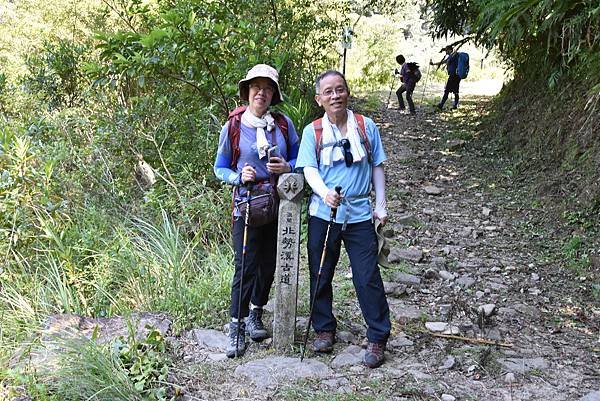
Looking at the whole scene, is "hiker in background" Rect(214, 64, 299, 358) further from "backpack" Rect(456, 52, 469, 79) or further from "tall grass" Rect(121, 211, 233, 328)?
"backpack" Rect(456, 52, 469, 79)

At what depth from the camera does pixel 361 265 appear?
3.75 metres

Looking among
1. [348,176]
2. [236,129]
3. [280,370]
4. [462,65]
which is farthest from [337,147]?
[462,65]

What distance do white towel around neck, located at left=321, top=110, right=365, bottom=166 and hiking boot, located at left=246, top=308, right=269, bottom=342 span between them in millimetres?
1289

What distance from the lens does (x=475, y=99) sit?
15.6m

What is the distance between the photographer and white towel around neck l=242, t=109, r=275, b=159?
12.2ft

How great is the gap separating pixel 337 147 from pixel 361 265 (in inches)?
30.4

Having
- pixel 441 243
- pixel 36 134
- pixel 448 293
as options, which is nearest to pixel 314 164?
pixel 448 293

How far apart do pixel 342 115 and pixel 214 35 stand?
291cm

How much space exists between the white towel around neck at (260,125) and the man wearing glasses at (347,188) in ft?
0.75

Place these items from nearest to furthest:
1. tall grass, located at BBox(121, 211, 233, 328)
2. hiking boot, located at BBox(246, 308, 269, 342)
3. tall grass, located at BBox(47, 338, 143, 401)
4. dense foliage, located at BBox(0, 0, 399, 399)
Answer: tall grass, located at BBox(47, 338, 143, 401)
hiking boot, located at BBox(246, 308, 269, 342)
tall grass, located at BBox(121, 211, 233, 328)
dense foliage, located at BBox(0, 0, 399, 399)

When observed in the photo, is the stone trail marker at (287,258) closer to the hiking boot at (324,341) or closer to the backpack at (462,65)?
the hiking boot at (324,341)

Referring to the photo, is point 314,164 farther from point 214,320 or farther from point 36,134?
point 36,134

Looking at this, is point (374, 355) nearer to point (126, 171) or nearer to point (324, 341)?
point (324, 341)

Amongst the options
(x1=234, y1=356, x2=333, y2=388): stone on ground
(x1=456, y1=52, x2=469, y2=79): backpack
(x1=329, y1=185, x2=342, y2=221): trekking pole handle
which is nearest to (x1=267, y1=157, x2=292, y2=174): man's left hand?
(x1=329, y1=185, x2=342, y2=221): trekking pole handle
